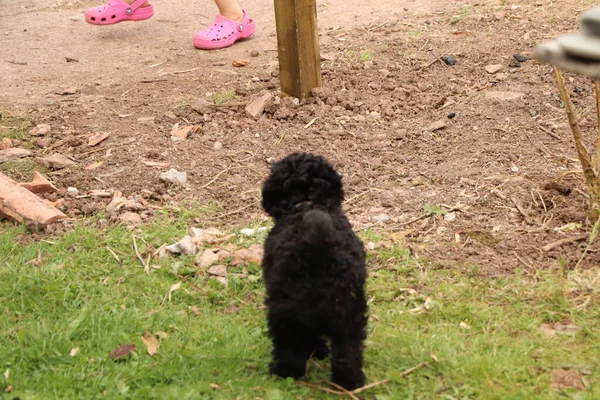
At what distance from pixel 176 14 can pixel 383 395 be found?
7.35 m

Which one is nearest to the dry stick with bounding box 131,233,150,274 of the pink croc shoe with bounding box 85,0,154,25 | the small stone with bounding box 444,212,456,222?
the small stone with bounding box 444,212,456,222

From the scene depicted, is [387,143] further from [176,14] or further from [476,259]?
[176,14]

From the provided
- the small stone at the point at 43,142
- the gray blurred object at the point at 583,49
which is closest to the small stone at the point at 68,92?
the small stone at the point at 43,142

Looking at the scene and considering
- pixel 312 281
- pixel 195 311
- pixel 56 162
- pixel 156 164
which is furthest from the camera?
pixel 56 162

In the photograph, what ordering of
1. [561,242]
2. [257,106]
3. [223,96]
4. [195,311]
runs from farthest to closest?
[223,96] → [257,106] → [561,242] → [195,311]

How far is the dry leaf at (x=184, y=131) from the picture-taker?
6.30 m

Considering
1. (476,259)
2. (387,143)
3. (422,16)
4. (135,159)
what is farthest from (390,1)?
(476,259)

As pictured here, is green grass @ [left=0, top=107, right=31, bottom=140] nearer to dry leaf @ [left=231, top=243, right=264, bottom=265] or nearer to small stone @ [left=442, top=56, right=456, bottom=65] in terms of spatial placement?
dry leaf @ [left=231, top=243, right=264, bottom=265]

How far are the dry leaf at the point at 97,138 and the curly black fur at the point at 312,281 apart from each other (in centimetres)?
304

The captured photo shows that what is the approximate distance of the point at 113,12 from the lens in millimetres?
8391

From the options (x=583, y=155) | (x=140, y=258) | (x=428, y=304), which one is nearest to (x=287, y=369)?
(x=428, y=304)

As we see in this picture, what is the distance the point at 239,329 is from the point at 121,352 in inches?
23.8

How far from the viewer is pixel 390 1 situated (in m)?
9.48

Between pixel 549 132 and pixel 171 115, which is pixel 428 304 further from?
pixel 171 115
